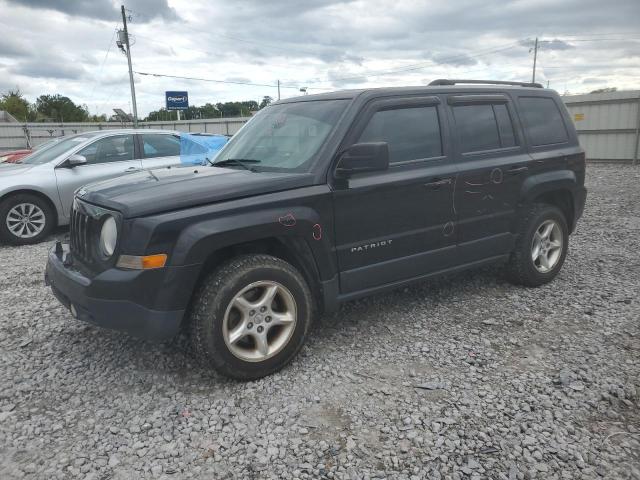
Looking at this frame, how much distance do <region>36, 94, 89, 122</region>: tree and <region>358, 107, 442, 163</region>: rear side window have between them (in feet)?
232

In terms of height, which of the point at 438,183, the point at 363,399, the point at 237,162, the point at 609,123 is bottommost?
the point at 363,399

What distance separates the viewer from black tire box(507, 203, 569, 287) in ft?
15.3

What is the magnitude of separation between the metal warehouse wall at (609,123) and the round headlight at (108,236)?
1663 centimetres

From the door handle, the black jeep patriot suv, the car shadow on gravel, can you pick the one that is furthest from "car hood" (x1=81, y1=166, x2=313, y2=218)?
the car shadow on gravel

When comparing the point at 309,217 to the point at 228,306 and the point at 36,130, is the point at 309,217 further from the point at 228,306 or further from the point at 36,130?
the point at 36,130

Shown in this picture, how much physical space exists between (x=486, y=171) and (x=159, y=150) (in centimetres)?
584

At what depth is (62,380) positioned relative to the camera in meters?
3.36

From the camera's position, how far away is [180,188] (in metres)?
3.11

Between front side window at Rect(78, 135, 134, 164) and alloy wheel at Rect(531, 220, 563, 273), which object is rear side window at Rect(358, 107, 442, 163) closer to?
alloy wheel at Rect(531, 220, 563, 273)

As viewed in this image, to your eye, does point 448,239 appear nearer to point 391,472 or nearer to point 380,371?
point 380,371

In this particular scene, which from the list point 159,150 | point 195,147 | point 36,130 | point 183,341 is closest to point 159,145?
point 159,150

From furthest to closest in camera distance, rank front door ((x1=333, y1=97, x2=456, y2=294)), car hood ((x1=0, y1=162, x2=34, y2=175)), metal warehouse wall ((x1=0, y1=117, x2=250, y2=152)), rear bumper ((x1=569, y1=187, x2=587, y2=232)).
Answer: metal warehouse wall ((x1=0, y1=117, x2=250, y2=152)) → car hood ((x1=0, y1=162, x2=34, y2=175)) → rear bumper ((x1=569, y1=187, x2=587, y2=232)) → front door ((x1=333, y1=97, x2=456, y2=294))

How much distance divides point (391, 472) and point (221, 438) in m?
0.94

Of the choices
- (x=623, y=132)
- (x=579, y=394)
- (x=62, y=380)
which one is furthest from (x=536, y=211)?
(x=623, y=132)
